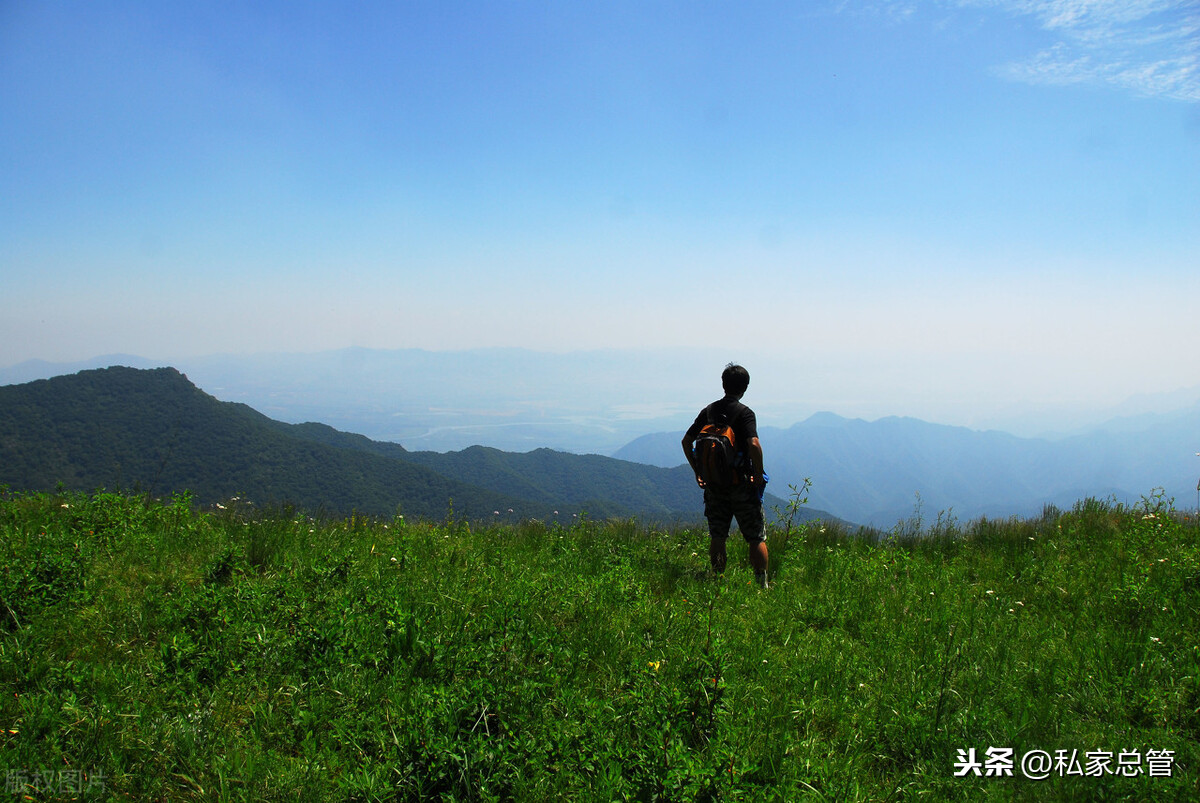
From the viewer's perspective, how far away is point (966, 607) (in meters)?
5.36

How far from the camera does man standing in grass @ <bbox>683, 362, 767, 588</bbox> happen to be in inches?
231

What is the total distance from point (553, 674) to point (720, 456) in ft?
9.59

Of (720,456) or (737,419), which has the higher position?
(737,419)

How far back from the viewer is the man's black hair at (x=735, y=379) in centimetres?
598

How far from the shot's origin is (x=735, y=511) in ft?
19.7

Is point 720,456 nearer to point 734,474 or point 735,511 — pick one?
point 734,474

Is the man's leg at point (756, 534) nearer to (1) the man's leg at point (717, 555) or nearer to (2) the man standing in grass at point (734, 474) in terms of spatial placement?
(2) the man standing in grass at point (734, 474)

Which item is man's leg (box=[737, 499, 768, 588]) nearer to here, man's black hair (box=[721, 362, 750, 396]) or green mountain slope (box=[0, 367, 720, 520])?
man's black hair (box=[721, 362, 750, 396])

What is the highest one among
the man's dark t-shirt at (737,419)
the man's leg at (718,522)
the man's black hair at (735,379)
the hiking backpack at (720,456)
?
the man's black hair at (735,379)

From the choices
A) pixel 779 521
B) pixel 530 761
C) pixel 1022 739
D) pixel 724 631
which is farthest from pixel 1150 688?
pixel 779 521

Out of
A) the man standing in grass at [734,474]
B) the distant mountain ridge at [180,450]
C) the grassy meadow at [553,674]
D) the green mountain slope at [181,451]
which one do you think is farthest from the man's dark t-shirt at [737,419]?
the distant mountain ridge at [180,450]

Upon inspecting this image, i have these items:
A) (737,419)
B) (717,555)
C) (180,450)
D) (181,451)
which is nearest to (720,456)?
(737,419)

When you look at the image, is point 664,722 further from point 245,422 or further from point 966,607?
point 245,422

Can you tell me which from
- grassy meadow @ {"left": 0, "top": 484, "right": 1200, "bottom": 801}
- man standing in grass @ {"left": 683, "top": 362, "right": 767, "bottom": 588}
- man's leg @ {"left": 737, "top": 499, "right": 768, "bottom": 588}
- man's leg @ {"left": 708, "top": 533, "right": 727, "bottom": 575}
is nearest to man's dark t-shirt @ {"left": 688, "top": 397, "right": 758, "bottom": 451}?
man standing in grass @ {"left": 683, "top": 362, "right": 767, "bottom": 588}
